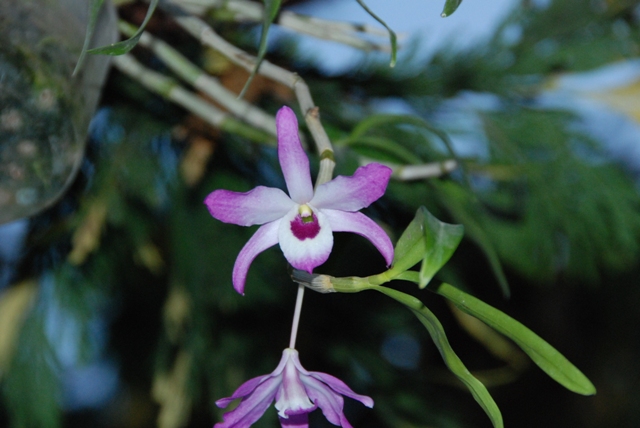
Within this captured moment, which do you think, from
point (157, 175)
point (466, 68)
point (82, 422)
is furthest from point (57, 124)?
point (82, 422)

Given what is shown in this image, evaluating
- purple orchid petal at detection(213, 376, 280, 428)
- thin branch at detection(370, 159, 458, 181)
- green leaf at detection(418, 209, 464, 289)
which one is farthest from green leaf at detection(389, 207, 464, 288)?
thin branch at detection(370, 159, 458, 181)

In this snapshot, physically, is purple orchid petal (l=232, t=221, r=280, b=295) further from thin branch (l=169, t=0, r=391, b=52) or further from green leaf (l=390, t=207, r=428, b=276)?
thin branch (l=169, t=0, r=391, b=52)

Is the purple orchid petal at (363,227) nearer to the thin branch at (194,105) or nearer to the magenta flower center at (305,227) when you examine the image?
the magenta flower center at (305,227)

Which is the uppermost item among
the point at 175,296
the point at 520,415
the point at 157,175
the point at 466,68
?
the point at 466,68

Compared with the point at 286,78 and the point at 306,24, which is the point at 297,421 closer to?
the point at 286,78

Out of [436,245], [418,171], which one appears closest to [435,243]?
[436,245]

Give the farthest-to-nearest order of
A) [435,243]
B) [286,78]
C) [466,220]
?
[466,220]
[286,78]
[435,243]

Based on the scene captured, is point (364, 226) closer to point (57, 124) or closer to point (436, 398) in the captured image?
point (57, 124)
